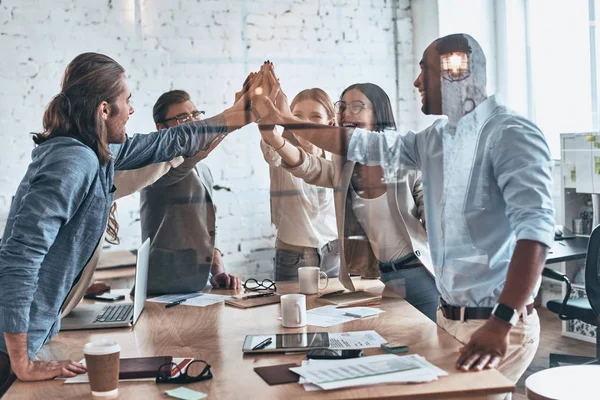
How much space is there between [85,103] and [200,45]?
69 centimetres

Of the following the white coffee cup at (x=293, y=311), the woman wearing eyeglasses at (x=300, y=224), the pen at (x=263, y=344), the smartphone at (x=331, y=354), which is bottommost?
the smartphone at (x=331, y=354)

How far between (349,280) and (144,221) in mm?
799

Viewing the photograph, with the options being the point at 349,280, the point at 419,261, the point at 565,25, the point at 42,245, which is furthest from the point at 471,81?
the point at 42,245

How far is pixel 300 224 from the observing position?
256 centimetres

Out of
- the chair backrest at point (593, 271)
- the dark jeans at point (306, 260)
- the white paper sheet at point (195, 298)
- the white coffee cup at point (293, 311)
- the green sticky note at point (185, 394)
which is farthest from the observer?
the chair backrest at point (593, 271)

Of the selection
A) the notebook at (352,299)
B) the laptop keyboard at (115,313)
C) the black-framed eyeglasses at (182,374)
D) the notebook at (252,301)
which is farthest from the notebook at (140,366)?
the notebook at (352,299)

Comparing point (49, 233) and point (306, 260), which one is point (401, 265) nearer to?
point (306, 260)

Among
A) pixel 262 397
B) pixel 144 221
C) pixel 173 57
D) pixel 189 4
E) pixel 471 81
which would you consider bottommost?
pixel 262 397

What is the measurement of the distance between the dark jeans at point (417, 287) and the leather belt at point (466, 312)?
0.48ft

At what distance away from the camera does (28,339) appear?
157cm

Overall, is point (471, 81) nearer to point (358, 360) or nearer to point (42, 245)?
point (358, 360)

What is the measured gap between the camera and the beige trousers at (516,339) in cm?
165

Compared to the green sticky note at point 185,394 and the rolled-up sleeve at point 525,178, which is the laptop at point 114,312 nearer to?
the green sticky note at point 185,394

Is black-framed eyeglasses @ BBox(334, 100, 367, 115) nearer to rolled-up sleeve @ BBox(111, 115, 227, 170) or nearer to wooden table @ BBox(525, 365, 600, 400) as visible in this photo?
rolled-up sleeve @ BBox(111, 115, 227, 170)
